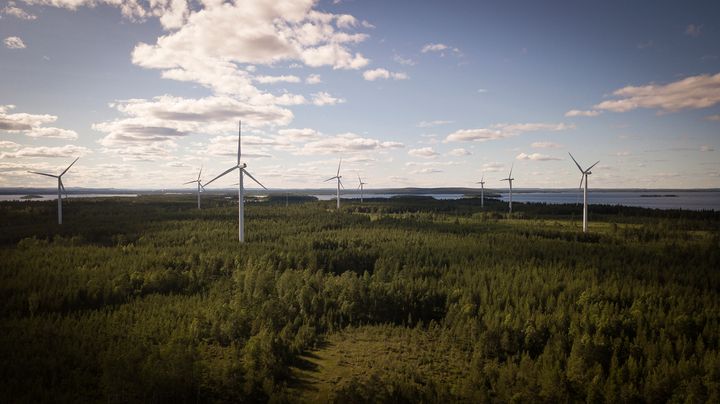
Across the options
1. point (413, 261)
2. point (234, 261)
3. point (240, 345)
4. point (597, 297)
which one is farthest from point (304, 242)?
point (597, 297)

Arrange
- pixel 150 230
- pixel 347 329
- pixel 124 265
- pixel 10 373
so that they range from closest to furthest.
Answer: pixel 10 373 → pixel 347 329 → pixel 124 265 → pixel 150 230

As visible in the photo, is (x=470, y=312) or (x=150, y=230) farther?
(x=150, y=230)

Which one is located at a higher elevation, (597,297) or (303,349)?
(597,297)

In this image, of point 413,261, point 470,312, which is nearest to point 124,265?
point 413,261

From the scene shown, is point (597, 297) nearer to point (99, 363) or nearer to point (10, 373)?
point (99, 363)

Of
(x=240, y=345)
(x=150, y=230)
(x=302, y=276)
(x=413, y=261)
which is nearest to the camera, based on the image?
(x=240, y=345)

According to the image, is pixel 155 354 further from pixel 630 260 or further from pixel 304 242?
pixel 630 260
